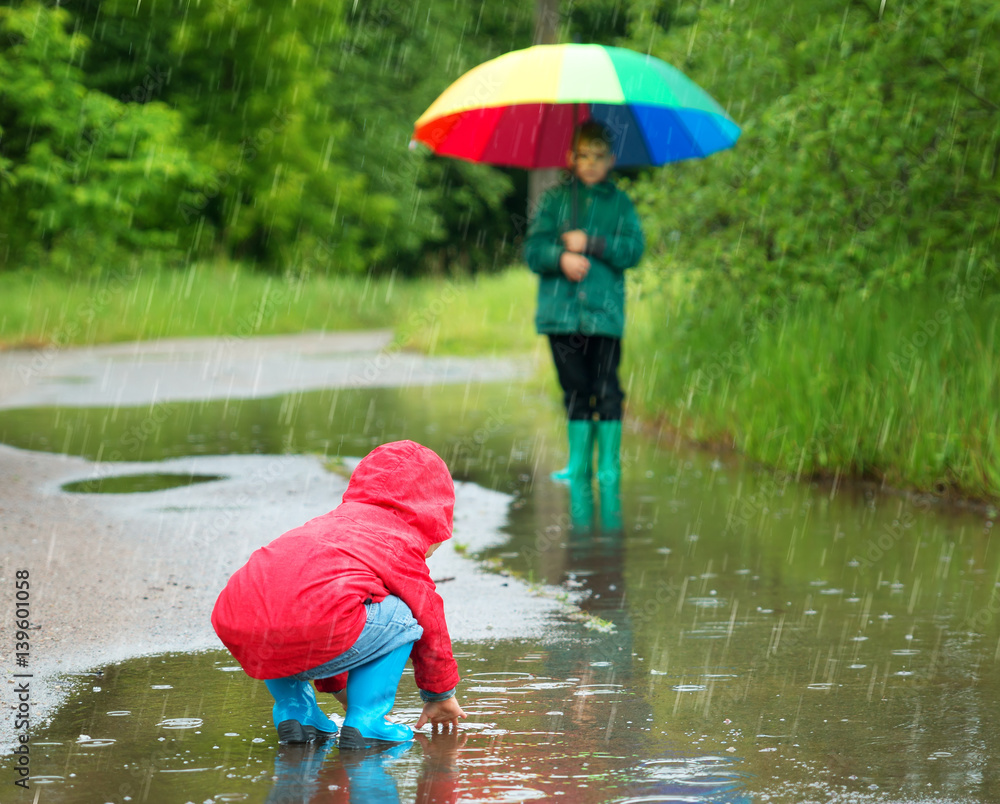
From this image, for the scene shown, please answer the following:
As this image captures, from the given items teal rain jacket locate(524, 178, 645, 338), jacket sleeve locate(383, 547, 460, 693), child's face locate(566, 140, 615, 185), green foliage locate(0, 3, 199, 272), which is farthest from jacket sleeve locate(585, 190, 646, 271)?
green foliage locate(0, 3, 199, 272)

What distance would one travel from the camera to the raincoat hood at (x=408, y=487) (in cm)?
383

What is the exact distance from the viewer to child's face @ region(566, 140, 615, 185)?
823 cm

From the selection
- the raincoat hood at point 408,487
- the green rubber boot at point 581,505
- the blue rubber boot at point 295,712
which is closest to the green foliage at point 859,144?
the green rubber boot at point 581,505

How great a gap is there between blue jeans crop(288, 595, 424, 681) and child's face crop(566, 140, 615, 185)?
16.6ft

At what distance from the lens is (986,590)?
5.59 m

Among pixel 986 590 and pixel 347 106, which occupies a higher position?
pixel 347 106

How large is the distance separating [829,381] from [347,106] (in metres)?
33.4

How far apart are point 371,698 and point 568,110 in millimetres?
6238

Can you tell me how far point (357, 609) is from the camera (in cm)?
353

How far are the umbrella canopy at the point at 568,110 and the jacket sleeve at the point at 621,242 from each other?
0.57m

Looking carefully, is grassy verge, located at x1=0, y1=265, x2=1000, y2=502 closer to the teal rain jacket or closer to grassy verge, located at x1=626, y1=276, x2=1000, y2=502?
grassy verge, located at x1=626, y1=276, x2=1000, y2=502

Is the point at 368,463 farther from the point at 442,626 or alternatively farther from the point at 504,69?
the point at 504,69

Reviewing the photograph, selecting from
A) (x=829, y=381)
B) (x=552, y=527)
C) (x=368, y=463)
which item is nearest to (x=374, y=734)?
(x=368, y=463)

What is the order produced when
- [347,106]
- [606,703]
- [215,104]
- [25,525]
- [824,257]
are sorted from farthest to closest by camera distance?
1. [347,106]
2. [215,104]
3. [824,257]
4. [25,525]
5. [606,703]
